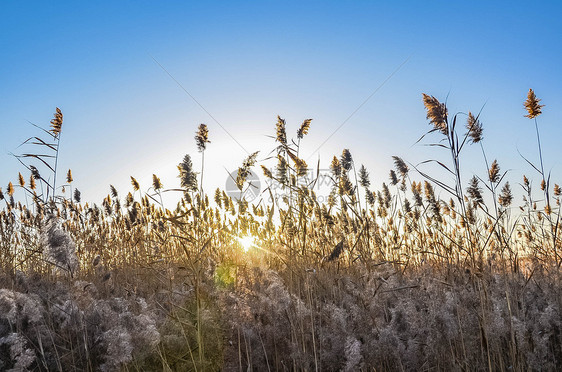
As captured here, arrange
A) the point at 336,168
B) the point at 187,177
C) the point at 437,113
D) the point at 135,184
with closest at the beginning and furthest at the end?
the point at 437,113 → the point at 187,177 → the point at 336,168 → the point at 135,184

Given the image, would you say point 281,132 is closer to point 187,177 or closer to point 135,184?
point 187,177

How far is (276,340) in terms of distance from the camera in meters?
2.66

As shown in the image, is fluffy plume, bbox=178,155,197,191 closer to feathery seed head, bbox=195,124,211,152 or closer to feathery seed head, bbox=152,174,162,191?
feathery seed head, bbox=195,124,211,152

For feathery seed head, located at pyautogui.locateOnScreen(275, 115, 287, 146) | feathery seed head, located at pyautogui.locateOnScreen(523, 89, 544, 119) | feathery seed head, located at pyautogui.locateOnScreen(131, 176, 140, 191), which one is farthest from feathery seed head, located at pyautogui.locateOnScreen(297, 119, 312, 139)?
feathery seed head, located at pyautogui.locateOnScreen(131, 176, 140, 191)

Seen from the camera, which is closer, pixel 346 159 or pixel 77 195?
pixel 346 159

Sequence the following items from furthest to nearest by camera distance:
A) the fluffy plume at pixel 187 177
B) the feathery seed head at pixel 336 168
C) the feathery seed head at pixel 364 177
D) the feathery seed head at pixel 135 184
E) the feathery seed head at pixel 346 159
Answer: the feathery seed head at pixel 135 184 → the feathery seed head at pixel 364 177 → the feathery seed head at pixel 336 168 → the feathery seed head at pixel 346 159 → the fluffy plume at pixel 187 177

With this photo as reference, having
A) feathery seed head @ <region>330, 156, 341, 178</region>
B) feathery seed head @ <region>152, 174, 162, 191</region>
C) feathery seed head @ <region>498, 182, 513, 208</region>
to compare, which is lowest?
feathery seed head @ <region>498, 182, 513, 208</region>

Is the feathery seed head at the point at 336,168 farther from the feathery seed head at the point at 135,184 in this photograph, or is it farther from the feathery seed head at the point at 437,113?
the feathery seed head at the point at 135,184

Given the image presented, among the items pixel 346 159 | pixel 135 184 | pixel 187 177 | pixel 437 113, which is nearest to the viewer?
pixel 437 113

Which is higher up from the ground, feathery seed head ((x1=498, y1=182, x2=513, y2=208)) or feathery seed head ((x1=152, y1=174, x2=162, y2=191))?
feathery seed head ((x1=152, y1=174, x2=162, y2=191))

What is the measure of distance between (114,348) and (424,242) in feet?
15.7

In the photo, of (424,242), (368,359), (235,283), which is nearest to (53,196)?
(235,283)

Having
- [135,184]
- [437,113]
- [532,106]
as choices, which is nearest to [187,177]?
[437,113]

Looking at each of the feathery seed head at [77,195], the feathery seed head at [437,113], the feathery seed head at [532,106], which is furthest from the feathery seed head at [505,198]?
the feathery seed head at [77,195]
